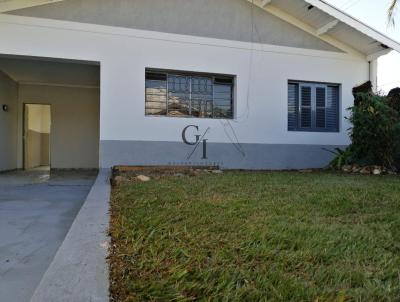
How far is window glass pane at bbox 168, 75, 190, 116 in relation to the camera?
902 centimetres

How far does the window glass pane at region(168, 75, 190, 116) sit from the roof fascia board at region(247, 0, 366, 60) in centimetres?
Answer: 291

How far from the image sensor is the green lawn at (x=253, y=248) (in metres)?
1.83

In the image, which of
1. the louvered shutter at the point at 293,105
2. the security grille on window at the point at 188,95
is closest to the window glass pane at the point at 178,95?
the security grille on window at the point at 188,95

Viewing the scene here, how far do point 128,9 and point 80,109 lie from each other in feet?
15.4

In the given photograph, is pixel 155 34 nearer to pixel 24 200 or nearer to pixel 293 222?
pixel 24 200

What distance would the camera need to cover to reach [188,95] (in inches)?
362

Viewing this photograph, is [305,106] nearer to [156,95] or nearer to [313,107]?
[313,107]

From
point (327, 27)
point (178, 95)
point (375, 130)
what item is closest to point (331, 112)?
point (375, 130)

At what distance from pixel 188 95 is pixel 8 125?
5669 mm

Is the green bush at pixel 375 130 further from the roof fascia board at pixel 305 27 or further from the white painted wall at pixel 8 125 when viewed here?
the white painted wall at pixel 8 125

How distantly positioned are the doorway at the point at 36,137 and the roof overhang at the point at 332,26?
875 cm

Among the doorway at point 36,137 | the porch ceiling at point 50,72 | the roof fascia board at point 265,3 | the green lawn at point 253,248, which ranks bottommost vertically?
the green lawn at point 253,248

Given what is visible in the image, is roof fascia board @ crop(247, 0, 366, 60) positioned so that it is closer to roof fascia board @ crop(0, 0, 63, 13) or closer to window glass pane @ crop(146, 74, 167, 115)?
window glass pane @ crop(146, 74, 167, 115)

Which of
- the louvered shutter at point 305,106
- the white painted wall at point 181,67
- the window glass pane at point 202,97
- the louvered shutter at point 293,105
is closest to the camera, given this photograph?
the white painted wall at point 181,67
